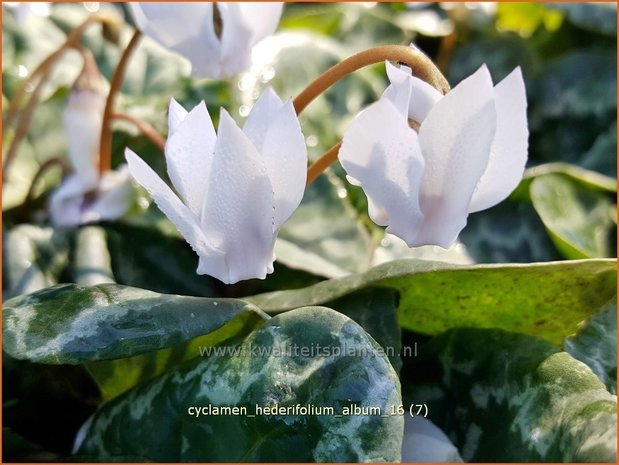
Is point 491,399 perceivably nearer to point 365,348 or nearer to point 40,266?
point 365,348

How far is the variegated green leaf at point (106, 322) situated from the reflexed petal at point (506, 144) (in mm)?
220

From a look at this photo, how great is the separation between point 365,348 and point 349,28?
1.07 metres

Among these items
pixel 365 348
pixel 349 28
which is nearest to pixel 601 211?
pixel 349 28

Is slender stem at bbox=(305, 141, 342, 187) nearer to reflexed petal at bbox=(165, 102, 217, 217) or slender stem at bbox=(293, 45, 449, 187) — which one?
slender stem at bbox=(293, 45, 449, 187)

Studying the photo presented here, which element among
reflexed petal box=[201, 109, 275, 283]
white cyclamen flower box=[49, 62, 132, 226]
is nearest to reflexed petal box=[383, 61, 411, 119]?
reflexed petal box=[201, 109, 275, 283]

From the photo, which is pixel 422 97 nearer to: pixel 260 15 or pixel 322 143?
pixel 260 15

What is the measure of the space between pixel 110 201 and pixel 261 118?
1.66 ft

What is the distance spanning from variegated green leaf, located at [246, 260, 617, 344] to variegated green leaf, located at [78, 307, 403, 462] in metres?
0.10

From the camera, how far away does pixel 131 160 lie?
Answer: 2.25 feet

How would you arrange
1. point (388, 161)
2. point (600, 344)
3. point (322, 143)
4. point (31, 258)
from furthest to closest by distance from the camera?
point (322, 143), point (31, 258), point (600, 344), point (388, 161)

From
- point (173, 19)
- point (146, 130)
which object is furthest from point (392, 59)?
point (146, 130)

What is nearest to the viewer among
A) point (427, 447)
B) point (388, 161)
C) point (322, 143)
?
point (388, 161)

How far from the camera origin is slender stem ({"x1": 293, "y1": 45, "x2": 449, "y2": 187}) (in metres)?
0.69

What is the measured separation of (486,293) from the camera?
0.84m
